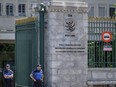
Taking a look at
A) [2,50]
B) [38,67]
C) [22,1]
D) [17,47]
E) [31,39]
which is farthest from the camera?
[22,1]

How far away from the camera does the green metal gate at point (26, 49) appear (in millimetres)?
22125

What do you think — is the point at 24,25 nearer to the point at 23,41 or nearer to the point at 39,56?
the point at 23,41

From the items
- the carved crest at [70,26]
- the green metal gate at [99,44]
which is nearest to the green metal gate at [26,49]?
the carved crest at [70,26]

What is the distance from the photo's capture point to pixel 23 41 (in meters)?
23.3

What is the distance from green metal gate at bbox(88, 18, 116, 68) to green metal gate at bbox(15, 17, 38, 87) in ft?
7.35

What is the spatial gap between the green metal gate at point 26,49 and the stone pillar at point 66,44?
0.89 metres

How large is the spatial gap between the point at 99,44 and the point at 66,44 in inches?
64.1

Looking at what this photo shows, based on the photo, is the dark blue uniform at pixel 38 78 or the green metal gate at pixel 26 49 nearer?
the dark blue uniform at pixel 38 78

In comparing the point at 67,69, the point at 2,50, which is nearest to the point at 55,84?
the point at 67,69

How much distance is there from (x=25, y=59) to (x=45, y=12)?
280cm

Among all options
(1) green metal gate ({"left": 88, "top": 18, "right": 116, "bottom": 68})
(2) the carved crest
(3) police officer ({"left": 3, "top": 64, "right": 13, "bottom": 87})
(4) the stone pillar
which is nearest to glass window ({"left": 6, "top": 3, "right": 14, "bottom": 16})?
(3) police officer ({"left": 3, "top": 64, "right": 13, "bottom": 87})

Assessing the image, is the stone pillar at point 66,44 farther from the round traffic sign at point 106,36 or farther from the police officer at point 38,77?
the round traffic sign at point 106,36

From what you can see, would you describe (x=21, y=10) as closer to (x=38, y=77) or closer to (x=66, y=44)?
(x=66, y=44)

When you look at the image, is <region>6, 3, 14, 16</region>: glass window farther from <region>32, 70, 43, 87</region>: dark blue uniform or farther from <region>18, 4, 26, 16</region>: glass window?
<region>32, 70, 43, 87</region>: dark blue uniform
